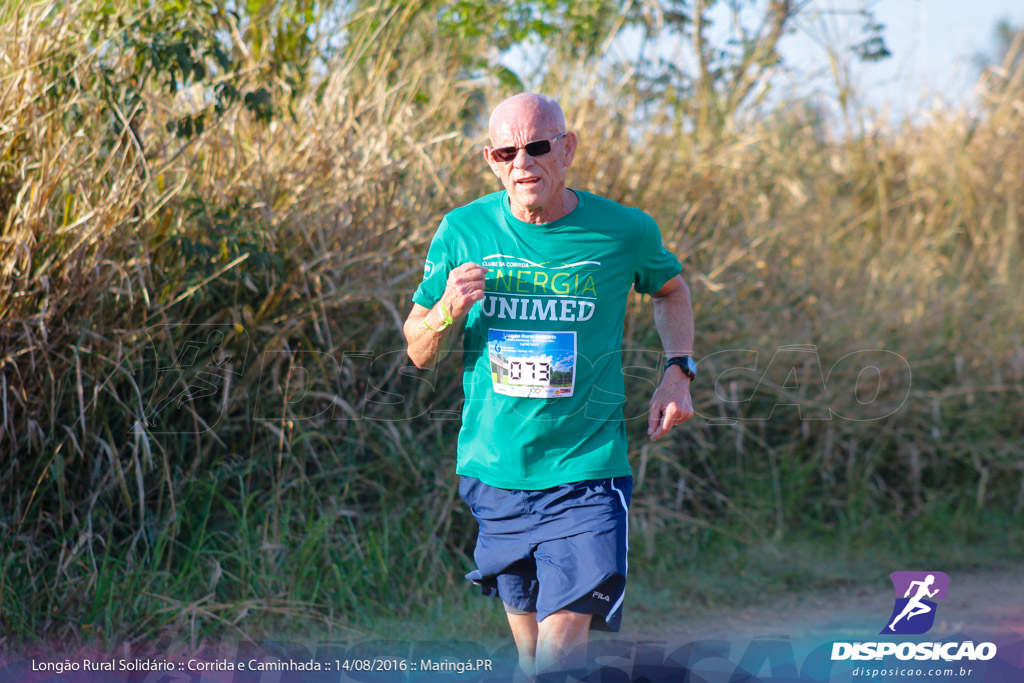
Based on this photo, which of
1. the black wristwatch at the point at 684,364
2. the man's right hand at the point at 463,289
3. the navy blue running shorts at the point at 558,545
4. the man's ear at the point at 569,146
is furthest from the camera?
the black wristwatch at the point at 684,364

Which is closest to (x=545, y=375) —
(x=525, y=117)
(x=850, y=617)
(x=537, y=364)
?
(x=537, y=364)

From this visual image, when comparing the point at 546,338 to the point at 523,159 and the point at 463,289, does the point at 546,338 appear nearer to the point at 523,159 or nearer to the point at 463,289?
the point at 463,289

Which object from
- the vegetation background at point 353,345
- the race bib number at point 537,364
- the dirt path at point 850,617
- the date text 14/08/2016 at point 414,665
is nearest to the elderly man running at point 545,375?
the race bib number at point 537,364

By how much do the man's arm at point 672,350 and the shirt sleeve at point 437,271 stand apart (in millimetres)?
684

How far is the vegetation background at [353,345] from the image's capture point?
161 inches

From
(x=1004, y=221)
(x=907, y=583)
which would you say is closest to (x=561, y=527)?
(x=907, y=583)

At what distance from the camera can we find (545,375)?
109 inches

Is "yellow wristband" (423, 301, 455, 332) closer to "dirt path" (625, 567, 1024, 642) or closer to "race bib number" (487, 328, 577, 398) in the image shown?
"race bib number" (487, 328, 577, 398)

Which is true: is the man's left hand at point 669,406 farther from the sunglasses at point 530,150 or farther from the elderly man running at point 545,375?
the sunglasses at point 530,150

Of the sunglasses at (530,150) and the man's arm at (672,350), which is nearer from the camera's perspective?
the sunglasses at (530,150)

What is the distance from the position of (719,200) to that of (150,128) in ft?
11.8

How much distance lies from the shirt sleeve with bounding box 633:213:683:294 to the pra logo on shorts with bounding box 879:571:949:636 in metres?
2.53

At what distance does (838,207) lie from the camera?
7.96 m

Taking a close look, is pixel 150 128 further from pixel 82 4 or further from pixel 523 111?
pixel 523 111
